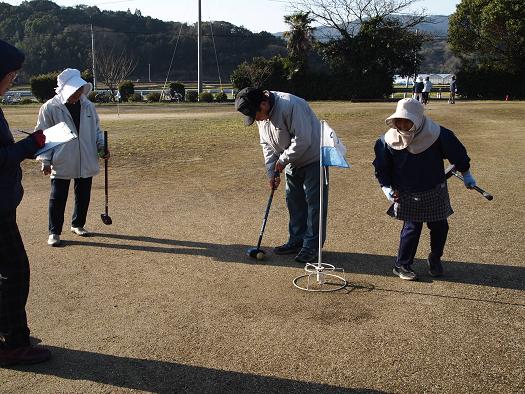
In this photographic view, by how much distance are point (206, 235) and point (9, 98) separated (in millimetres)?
42091

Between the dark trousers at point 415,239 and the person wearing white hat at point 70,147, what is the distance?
3387 mm

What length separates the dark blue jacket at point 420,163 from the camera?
4762 millimetres

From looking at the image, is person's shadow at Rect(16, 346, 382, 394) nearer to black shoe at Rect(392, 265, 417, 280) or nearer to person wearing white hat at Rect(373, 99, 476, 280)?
black shoe at Rect(392, 265, 417, 280)

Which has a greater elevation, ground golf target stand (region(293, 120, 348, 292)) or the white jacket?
the white jacket

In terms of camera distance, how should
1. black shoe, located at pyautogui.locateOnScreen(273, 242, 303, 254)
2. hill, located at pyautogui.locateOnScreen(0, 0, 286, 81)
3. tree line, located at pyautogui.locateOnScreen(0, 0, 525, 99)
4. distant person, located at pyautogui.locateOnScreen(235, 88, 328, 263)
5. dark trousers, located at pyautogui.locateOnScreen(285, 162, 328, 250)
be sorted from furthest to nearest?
hill, located at pyautogui.locateOnScreen(0, 0, 286, 81)
tree line, located at pyautogui.locateOnScreen(0, 0, 525, 99)
black shoe, located at pyautogui.locateOnScreen(273, 242, 303, 254)
dark trousers, located at pyautogui.locateOnScreen(285, 162, 328, 250)
distant person, located at pyautogui.locateOnScreen(235, 88, 328, 263)

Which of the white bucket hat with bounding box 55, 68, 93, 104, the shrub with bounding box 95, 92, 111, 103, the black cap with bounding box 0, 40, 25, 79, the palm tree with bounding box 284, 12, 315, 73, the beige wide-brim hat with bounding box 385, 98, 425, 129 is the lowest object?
the shrub with bounding box 95, 92, 111, 103

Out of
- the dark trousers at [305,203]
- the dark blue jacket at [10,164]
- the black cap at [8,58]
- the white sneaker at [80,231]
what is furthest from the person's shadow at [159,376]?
the white sneaker at [80,231]

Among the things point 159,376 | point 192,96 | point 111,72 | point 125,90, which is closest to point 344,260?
point 159,376

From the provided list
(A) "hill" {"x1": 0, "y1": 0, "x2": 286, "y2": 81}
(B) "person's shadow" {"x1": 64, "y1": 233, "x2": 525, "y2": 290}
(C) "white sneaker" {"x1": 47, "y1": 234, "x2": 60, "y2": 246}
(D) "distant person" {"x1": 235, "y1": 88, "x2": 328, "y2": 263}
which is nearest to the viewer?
(B) "person's shadow" {"x1": 64, "y1": 233, "x2": 525, "y2": 290}

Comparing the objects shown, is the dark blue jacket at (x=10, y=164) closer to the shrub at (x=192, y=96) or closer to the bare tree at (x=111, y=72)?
the shrub at (x=192, y=96)

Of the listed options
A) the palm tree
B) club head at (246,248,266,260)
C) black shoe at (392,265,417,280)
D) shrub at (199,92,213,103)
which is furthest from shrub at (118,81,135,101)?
black shoe at (392,265,417,280)

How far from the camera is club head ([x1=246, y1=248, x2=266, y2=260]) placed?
563 centimetres

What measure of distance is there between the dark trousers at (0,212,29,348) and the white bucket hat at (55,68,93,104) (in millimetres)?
2639

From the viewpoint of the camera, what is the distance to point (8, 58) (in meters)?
3.31
